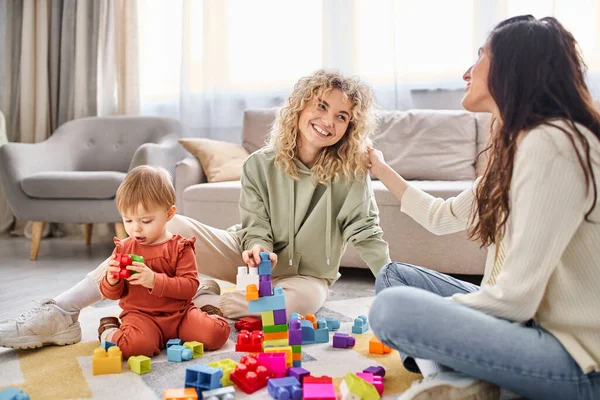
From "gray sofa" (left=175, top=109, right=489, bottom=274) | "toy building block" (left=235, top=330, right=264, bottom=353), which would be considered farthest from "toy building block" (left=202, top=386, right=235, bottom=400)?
"gray sofa" (left=175, top=109, right=489, bottom=274)

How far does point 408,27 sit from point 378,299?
8.70ft

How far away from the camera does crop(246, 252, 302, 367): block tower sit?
149 centimetres

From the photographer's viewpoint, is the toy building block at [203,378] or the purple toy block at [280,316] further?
the purple toy block at [280,316]

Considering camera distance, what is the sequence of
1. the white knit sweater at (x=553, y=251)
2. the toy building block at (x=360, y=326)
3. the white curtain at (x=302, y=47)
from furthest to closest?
1. the white curtain at (x=302, y=47)
2. the toy building block at (x=360, y=326)
3. the white knit sweater at (x=553, y=251)

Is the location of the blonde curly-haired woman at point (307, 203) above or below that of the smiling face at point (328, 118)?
below

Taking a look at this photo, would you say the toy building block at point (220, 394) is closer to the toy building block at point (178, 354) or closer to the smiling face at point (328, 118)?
the toy building block at point (178, 354)

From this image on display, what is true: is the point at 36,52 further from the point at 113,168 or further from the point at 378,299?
the point at 378,299

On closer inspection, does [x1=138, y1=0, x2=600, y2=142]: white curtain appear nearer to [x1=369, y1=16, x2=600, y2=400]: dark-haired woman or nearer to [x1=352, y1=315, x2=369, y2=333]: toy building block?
[x1=352, y1=315, x2=369, y2=333]: toy building block

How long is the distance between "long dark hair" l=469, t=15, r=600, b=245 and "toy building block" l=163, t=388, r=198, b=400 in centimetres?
72

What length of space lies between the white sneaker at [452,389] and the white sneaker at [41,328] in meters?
1.04

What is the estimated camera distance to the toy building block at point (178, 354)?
156cm

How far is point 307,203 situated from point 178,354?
68 cm

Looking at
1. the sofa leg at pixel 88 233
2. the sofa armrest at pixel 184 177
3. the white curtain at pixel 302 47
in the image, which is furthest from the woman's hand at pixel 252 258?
the sofa leg at pixel 88 233

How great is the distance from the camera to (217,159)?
3.17 m
